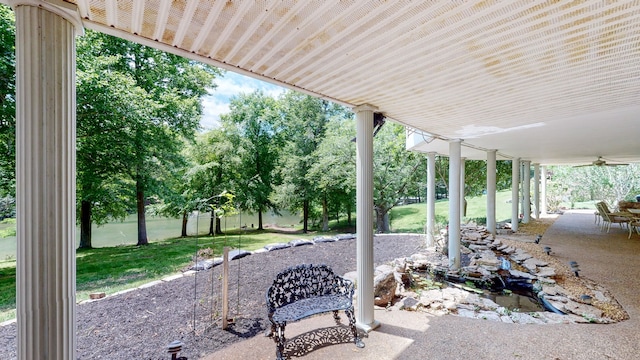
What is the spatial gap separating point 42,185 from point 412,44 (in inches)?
88.9

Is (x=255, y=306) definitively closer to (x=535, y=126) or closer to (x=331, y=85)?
(x=331, y=85)

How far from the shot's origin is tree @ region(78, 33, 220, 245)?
6.99 m

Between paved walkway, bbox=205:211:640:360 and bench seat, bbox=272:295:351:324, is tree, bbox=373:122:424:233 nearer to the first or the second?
paved walkway, bbox=205:211:640:360

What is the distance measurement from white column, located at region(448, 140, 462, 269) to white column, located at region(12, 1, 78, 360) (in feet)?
18.2

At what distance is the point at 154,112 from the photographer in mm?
7180

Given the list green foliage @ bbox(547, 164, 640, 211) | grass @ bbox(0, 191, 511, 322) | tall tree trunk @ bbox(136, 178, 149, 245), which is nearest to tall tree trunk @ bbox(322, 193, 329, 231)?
grass @ bbox(0, 191, 511, 322)

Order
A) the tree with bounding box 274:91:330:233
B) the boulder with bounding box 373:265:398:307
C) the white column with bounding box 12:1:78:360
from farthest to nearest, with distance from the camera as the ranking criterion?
the tree with bounding box 274:91:330:233
the boulder with bounding box 373:265:398:307
the white column with bounding box 12:1:78:360

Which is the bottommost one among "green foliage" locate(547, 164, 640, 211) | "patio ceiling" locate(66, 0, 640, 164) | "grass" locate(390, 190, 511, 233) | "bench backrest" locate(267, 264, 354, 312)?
"grass" locate(390, 190, 511, 233)

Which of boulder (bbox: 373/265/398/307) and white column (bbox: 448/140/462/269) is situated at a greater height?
white column (bbox: 448/140/462/269)

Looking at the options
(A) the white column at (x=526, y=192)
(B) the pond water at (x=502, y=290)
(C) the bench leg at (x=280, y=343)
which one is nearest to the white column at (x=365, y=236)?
(C) the bench leg at (x=280, y=343)

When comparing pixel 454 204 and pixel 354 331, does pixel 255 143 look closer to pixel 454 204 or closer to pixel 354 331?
pixel 454 204

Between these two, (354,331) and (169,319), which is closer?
(354,331)

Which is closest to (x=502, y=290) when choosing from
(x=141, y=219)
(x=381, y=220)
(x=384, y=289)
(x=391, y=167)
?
(x=384, y=289)

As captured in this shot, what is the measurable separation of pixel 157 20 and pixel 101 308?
362 cm
